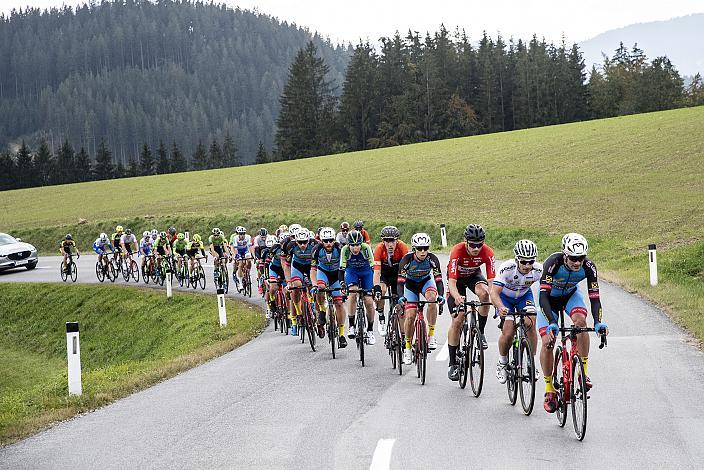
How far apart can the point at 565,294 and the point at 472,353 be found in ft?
5.80

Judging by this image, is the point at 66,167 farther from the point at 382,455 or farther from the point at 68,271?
the point at 382,455

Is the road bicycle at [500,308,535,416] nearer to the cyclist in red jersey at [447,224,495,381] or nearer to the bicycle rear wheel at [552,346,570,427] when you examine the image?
the bicycle rear wheel at [552,346,570,427]

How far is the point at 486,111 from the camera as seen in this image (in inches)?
4031

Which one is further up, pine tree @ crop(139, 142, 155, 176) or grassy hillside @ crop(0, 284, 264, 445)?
pine tree @ crop(139, 142, 155, 176)

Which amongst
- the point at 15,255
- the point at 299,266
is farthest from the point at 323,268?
the point at 15,255

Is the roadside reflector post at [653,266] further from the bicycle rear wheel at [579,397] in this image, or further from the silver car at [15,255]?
the silver car at [15,255]

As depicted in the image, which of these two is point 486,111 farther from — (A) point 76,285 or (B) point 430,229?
(A) point 76,285

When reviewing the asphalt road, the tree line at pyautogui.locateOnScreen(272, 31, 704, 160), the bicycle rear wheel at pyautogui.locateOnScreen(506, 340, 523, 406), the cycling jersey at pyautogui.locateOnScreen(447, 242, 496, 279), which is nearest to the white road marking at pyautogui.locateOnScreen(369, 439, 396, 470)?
the asphalt road

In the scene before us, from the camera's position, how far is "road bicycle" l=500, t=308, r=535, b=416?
8.56 metres

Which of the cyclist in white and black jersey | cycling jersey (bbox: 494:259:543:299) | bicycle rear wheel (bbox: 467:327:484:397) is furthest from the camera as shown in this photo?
bicycle rear wheel (bbox: 467:327:484:397)

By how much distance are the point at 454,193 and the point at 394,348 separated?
36039 millimetres

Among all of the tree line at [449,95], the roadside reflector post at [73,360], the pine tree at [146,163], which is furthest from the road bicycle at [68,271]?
the pine tree at [146,163]

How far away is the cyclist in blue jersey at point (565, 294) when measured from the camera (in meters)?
8.02

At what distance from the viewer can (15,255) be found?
37688mm
